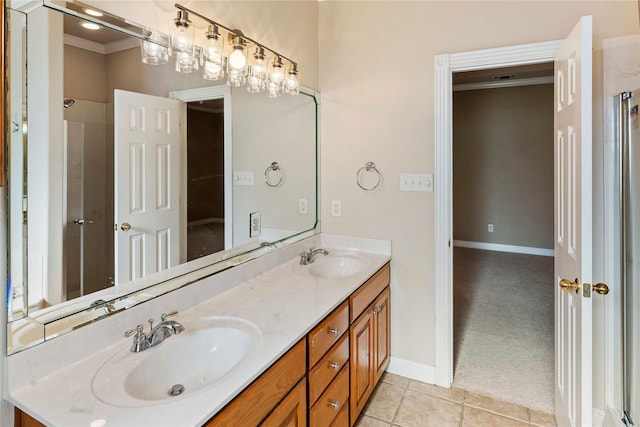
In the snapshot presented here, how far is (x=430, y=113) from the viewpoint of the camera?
2146mm

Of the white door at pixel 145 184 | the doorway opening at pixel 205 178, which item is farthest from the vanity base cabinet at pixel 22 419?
the doorway opening at pixel 205 178

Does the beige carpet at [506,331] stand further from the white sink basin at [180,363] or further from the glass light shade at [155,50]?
the glass light shade at [155,50]

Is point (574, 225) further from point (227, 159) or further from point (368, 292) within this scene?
point (227, 159)

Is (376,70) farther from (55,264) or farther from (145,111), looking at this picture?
(55,264)

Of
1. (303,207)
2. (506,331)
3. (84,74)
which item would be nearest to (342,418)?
(303,207)

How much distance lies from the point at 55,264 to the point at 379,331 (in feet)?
5.43

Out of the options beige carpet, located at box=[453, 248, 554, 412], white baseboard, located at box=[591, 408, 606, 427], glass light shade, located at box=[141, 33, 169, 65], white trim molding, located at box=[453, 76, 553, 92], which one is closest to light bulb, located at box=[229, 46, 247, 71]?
glass light shade, located at box=[141, 33, 169, 65]

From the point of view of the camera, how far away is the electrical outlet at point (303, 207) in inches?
93.6

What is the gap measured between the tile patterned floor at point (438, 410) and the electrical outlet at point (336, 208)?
1.17 m

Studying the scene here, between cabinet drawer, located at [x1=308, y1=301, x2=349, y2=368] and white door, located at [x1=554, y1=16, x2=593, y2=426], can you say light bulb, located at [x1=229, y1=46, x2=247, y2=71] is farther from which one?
white door, located at [x1=554, y1=16, x2=593, y2=426]

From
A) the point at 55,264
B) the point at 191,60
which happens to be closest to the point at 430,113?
the point at 191,60

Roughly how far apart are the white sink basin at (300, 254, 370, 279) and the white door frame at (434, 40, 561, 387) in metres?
0.49

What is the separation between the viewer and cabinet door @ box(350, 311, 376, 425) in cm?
173

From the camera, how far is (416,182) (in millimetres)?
2209
